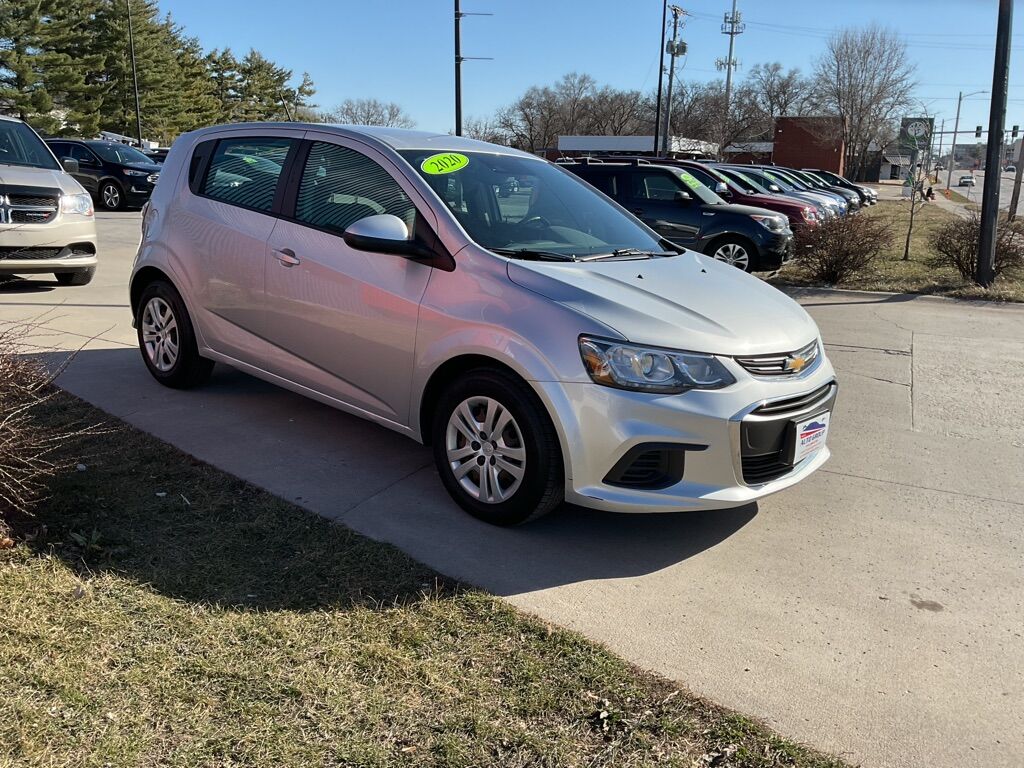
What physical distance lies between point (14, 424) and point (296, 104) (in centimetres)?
8137

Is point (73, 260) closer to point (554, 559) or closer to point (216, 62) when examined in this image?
point (554, 559)

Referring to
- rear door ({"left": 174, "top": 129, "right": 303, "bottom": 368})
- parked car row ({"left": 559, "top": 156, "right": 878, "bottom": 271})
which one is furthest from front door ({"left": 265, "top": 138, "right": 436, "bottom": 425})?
parked car row ({"left": 559, "top": 156, "right": 878, "bottom": 271})

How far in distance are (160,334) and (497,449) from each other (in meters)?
3.16

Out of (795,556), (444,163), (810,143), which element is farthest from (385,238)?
(810,143)

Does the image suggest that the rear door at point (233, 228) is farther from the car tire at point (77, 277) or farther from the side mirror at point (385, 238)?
the car tire at point (77, 277)

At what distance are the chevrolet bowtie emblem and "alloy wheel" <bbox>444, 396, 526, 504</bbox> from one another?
1237mm

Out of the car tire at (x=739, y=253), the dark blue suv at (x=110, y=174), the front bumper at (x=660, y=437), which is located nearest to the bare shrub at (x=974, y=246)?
the car tire at (x=739, y=253)

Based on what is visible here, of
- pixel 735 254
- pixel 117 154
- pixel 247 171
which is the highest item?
pixel 117 154

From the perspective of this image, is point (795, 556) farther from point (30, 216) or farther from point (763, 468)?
point (30, 216)

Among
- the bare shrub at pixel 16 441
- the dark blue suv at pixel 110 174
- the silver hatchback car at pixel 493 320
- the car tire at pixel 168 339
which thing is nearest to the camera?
the bare shrub at pixel 16 441

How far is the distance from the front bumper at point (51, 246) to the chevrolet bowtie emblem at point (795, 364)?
7955 millimetres

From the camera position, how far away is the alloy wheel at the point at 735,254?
1212 cm

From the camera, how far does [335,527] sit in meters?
3.79

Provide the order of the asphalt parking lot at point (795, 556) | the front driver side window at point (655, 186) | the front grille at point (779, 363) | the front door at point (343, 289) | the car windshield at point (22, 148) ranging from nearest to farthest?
the asphalt parking lot at point (795, 556), the front grille at point (779, 363), the front door at point (343, 289), the car windshield at point (22, 148), the front driver side window at point (655, 186)
